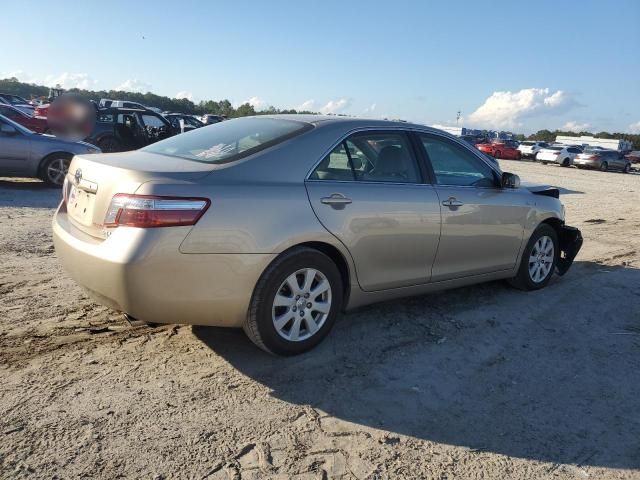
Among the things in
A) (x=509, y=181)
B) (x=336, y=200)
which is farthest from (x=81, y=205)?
(x=509, y=181)

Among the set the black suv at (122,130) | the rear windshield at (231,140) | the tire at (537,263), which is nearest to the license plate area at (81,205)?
the rear windshield at (231,140)

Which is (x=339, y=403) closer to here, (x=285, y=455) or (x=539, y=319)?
(x=285, y=455)

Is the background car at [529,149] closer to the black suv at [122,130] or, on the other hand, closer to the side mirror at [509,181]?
the black suv at [122,130]

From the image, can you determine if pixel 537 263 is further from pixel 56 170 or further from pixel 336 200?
pixel 56 170

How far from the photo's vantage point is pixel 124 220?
312 centimetres

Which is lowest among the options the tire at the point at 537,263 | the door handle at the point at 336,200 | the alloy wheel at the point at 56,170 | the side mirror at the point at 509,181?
the tire at the point at 537,263

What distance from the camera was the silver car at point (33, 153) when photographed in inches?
390

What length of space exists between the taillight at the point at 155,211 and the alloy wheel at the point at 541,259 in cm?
365

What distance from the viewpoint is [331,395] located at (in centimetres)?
333

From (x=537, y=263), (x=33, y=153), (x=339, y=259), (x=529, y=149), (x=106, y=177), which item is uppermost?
(x=529, y=149)

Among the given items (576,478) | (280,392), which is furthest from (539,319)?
(280,392)

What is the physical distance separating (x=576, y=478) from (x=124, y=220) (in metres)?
2.73

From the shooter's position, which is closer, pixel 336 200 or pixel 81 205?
pixel 81 205

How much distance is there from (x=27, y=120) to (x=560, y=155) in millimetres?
30533
